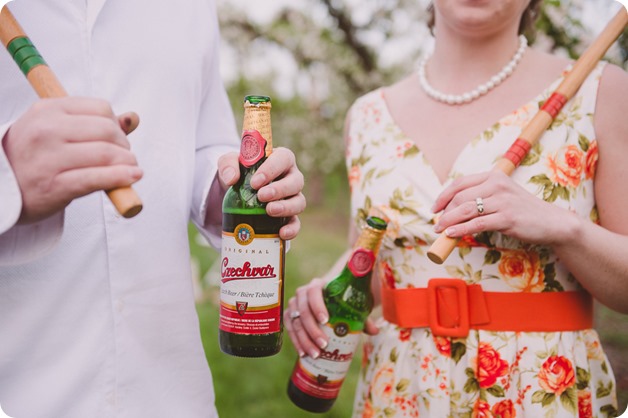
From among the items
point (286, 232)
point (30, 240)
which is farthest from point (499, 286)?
point (30, 240)

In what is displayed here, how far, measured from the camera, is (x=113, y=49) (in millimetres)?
1562

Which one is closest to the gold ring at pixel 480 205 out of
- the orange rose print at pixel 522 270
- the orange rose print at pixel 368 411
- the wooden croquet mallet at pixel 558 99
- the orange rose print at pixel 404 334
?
the wooden croquet mallet at pixel 558 99

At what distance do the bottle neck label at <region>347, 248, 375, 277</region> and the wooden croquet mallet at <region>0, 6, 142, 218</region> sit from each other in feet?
3.23

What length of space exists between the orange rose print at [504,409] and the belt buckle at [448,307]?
226mm

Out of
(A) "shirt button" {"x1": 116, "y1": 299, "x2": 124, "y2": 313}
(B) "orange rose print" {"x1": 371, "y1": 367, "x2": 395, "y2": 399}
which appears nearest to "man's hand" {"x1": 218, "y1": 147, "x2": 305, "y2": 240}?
(A) "shirt button" {"x1": 116, "y1": 299, "x2": 124, "y2": 313}

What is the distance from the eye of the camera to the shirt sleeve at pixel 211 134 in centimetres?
180

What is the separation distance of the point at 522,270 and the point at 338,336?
23.8 inches

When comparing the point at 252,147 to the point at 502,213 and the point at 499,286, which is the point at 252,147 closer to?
the point at 502,213

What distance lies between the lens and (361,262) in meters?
2.03

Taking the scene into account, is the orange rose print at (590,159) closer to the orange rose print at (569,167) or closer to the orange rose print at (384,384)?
the orange rose print at (569,167)

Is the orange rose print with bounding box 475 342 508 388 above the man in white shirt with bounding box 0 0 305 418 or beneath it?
beneath

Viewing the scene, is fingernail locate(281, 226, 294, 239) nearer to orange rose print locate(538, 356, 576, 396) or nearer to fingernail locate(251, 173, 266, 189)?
fingernail locate(251, 173, 266, 189)

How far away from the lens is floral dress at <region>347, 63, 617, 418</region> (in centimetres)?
183

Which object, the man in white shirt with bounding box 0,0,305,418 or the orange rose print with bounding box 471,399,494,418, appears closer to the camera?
the man in white shirt with bounding box 0,0,305,418
